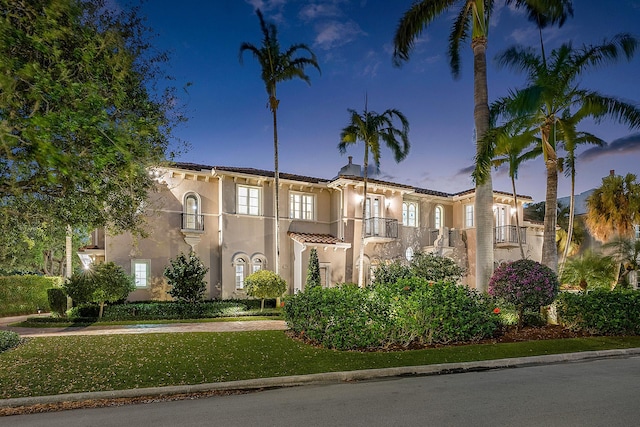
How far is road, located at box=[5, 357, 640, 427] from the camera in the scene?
213 inches

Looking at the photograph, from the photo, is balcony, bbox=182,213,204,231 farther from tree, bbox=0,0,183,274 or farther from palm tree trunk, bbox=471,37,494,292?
palm tree trunk, bbox=471,37,494,292

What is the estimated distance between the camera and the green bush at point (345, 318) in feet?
33.2

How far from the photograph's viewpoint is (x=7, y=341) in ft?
36.1

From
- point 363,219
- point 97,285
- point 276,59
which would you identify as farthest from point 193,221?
point 276,59

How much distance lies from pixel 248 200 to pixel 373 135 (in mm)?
8239

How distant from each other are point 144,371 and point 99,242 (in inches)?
644

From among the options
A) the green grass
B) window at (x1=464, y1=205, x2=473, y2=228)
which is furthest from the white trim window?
the green grass

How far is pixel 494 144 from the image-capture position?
46.9ft

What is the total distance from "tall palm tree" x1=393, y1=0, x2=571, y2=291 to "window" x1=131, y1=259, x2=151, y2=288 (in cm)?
1593

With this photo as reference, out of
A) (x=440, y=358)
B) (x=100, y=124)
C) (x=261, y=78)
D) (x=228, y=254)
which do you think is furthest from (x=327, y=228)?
(x=100, y=124)

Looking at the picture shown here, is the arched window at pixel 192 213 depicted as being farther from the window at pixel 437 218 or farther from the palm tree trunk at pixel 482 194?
the window at pixel 437 218

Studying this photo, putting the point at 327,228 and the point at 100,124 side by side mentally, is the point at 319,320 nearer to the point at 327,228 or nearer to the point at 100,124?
the point at 100,124

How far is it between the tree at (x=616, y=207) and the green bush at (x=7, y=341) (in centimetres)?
3007

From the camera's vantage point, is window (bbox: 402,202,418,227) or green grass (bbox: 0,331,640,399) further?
window (bbox: 402,202,418,227)
